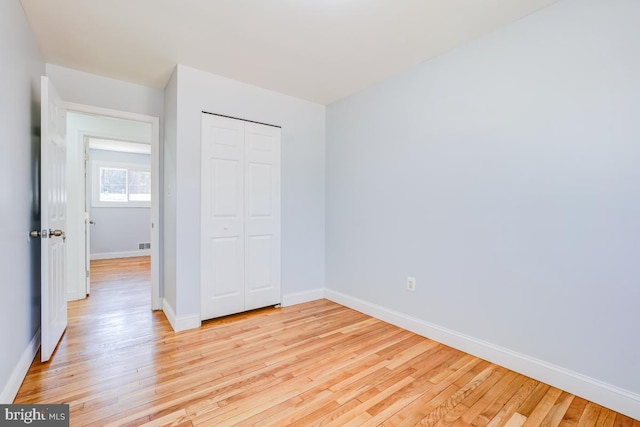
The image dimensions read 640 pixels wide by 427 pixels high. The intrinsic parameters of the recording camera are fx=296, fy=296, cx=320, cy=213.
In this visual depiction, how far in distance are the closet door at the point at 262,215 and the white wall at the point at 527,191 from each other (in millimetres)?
1151

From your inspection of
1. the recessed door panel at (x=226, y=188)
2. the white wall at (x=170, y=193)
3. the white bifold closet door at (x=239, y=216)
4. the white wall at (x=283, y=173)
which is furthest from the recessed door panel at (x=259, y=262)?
the white wall at (x=170, y=193)

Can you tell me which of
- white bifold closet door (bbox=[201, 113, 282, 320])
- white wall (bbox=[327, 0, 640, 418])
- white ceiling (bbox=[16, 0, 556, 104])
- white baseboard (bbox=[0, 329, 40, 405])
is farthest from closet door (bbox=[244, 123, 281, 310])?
white baseboard (bbox=[0, 329, 40, 405])

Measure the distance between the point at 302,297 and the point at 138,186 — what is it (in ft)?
18.4

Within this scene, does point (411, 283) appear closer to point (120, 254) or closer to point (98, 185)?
point (120, 254)

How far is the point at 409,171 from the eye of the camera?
275cm

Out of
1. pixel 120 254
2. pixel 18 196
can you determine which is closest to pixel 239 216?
pixel 18 196

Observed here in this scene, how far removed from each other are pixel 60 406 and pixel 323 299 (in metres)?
2.53

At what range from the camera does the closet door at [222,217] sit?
113 inches

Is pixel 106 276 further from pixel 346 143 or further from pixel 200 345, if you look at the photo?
pixel 346 143

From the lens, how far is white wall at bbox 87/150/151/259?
21.0 ft

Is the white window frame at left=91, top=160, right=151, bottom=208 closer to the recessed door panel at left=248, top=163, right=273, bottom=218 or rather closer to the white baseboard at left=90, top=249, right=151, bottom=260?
the white baseboard at left=90, top=249, right=151, bottom=260

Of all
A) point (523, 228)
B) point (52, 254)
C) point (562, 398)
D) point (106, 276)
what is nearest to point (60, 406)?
point (52, 254)

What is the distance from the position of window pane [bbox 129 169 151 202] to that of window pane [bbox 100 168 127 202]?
120 mm

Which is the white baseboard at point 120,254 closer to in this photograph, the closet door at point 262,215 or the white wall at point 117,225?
the white wall at point 117,225
